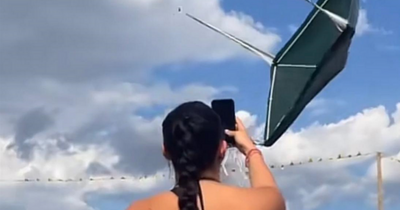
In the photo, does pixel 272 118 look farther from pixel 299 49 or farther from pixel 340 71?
pixel 340 71

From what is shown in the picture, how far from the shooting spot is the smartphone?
1.75 metres

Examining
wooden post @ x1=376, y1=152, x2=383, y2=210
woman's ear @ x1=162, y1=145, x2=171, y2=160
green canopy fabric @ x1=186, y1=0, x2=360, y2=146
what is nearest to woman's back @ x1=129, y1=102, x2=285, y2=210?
woman's ear @ x1=162, y1=145, x2=171, y2=160

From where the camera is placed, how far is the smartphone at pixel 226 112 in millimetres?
1752

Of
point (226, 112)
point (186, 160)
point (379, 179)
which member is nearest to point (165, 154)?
point (186, 160)

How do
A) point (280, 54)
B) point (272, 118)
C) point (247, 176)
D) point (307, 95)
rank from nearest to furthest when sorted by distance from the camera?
point (247, 176)
point (272, 118)
point (307, 95)
point (280, 54)

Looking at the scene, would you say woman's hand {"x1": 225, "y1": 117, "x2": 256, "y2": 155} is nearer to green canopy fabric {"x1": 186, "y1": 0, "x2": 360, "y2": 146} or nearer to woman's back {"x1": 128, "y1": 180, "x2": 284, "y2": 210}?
woman's back {"x1": 128, "y1": 180, "x2": 284, "y2": 210}

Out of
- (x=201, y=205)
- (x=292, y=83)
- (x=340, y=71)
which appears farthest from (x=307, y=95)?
(x=201, y=205)

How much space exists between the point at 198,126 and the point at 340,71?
213 cm

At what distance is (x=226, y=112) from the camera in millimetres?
1754

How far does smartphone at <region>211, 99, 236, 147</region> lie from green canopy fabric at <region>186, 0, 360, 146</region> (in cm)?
53

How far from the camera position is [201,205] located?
1.60 meters

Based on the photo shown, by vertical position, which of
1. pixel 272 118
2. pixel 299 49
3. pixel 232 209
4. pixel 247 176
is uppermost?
pixel 299 49

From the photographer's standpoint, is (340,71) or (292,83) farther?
(340,71)

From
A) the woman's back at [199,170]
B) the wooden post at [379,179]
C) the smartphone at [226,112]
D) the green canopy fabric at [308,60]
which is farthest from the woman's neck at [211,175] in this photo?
the wooden post at [379,179]
